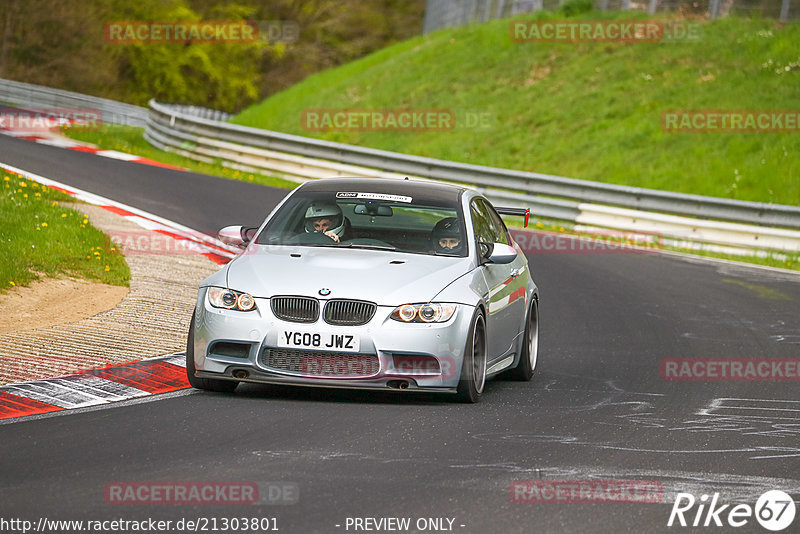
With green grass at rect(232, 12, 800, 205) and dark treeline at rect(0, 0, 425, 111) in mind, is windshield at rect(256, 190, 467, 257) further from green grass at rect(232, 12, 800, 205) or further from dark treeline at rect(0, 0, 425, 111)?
dark treeline at rect(0, 0, 425, 111)

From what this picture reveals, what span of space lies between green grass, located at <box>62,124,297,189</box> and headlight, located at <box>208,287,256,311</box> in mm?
18129

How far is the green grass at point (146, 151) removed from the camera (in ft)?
91.5

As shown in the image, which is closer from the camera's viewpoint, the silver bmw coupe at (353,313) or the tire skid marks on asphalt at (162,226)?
the silver bmw coupe at (353,313)

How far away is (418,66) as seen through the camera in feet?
133

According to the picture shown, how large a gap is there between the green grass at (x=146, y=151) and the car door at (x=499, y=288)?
16.4 metres

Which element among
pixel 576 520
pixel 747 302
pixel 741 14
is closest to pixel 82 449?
pixel 576 520

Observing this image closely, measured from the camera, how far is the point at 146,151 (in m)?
30.9

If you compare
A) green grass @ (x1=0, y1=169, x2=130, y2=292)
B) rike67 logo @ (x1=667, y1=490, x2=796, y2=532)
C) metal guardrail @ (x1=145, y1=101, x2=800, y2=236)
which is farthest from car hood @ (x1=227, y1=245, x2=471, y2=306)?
metal guardrail @ (x1=145, y1=101, x2=800, y2=236)

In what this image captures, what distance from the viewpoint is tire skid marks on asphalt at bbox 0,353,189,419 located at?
25.8ft

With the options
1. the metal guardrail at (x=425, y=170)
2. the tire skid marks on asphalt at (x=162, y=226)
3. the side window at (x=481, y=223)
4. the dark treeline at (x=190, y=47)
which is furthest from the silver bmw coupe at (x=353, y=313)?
the dark treeline at (x=190, y=47)

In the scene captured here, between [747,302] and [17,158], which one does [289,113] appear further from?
[747,302]

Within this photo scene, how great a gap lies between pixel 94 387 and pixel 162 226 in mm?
9395

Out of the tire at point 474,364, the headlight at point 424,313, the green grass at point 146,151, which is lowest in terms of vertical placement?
the green grass at point 146,151

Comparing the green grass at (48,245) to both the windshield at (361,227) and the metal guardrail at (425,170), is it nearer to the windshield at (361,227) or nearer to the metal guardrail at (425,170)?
the windshield at (361,227)
